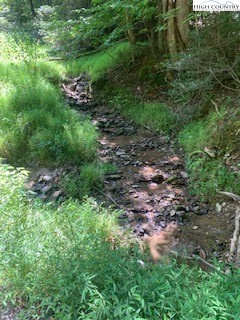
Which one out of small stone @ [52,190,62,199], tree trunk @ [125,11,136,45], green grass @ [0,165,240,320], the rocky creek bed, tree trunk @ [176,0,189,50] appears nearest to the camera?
green grass @ [0,165,240,320]

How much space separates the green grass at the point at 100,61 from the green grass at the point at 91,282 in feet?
23.0

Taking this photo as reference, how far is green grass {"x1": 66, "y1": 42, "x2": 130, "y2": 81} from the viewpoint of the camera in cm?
895

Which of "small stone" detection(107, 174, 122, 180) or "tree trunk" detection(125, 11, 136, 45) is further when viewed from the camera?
"tree trunk" detection(125, 11, 136, 45)

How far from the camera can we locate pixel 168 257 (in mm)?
3225

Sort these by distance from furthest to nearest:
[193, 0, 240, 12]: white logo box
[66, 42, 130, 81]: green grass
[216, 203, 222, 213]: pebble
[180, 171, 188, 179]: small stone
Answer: [66, 42, 130, 81]: green grass, [180, 171, 188, 179]: small stone, [193, 0, 240, 12]: white logo box, [216, 203, 222, 213]: pebble

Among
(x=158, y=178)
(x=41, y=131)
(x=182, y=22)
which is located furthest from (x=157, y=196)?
(x=182, y=22)

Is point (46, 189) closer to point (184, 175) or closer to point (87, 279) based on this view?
point (184, 175)

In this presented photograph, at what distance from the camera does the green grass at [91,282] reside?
5.48 ft

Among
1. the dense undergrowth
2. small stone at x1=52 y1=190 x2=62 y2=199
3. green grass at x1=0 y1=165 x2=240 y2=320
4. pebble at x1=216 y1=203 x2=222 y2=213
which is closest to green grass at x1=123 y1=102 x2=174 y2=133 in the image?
the dense undergrowth

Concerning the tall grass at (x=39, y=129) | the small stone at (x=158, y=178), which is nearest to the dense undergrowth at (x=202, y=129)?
the small stone at (x=158, y=178)

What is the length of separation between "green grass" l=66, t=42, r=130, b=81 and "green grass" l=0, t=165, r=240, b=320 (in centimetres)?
701

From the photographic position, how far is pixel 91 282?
1.90m

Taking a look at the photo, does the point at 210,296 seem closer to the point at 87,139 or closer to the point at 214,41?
the point at 87,139

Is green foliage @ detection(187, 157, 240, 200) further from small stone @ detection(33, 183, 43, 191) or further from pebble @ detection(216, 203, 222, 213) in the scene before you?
small stone @ detection(33, 183, 43, 191)
